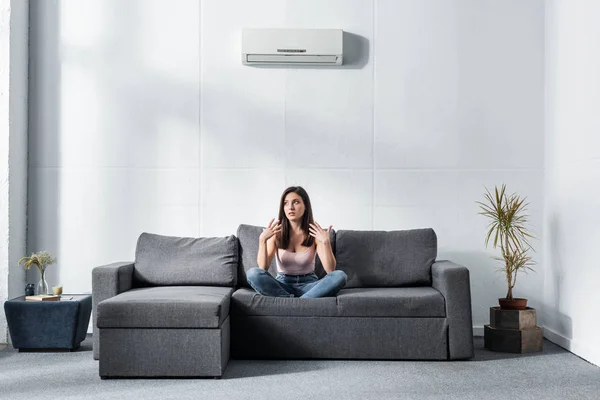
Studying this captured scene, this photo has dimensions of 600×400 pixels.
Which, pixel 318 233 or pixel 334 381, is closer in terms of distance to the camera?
pixel 334 381

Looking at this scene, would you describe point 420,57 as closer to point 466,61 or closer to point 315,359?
point 466,61

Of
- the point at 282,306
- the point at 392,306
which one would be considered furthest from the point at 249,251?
the point at 392,306

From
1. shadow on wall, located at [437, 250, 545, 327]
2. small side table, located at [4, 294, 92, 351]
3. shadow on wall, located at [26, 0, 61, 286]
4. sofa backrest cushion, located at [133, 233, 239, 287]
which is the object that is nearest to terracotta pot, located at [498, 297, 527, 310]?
shadow on wall, located at [437, 250, 545, 327]

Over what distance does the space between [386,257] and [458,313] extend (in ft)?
2.67

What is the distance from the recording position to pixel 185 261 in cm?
533

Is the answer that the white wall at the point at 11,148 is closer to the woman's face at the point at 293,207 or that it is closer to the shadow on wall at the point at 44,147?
Result: the shadow on wall at the point at 44,147

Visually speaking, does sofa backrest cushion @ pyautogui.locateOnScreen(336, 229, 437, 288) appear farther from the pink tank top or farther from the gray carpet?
the gray carpet

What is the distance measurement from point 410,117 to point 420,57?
1.63ft

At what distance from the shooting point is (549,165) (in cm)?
577

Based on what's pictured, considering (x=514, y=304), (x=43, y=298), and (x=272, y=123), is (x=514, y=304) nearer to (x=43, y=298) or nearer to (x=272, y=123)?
(x=272, y=123)

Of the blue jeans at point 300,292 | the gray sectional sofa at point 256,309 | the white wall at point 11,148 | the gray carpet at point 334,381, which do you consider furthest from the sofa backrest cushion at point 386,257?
the white wall at point 11,148

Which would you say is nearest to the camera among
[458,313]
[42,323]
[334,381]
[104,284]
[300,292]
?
[334,381]

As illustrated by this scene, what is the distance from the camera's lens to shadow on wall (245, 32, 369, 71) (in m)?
5.91

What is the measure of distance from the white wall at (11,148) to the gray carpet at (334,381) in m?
0.87
